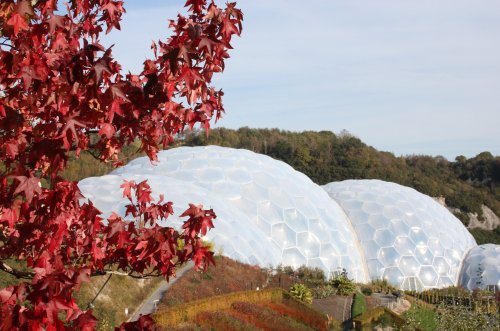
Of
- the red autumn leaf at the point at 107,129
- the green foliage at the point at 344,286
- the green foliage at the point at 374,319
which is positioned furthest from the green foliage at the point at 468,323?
the red autumn leaf at the point at 107,129

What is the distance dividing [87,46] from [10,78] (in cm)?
81

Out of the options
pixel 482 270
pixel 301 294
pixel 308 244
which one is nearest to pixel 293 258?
pixel 308 244

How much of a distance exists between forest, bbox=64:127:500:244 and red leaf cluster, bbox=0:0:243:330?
140 feet

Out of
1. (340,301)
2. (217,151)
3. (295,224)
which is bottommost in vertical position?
(340,301)

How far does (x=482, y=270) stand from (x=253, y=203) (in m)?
11.4

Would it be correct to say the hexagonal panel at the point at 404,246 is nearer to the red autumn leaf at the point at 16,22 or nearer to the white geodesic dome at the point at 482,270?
the white geodesic dome at the point at 482,270

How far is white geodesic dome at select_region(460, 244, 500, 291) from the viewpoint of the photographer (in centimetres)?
2702

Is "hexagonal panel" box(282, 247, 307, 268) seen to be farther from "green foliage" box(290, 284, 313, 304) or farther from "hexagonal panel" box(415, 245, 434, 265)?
"hexagonal panel" box(415, 245, 434, 265)

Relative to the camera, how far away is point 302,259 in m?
24.4

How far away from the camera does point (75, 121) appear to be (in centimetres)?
273

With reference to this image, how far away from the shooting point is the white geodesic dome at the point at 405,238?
1074 inches

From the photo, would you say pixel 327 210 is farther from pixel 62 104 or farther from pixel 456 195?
pixel 456 195

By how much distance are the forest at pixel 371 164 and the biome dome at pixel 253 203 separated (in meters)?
21.1

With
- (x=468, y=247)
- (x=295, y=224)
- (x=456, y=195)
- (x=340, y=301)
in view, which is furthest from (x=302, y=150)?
(x=340, y=301)
